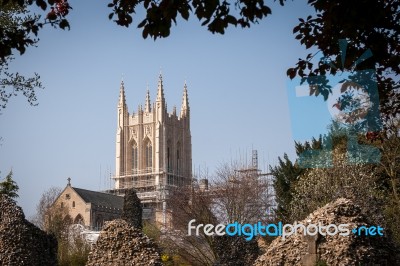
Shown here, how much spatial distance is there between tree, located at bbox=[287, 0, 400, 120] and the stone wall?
1040 centimetres

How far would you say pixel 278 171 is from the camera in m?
30.9

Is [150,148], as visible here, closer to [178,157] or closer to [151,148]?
[151,148]

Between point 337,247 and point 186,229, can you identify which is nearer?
point 337,247

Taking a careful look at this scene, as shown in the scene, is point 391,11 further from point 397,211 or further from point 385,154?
point 385,154

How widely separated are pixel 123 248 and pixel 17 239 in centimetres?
399

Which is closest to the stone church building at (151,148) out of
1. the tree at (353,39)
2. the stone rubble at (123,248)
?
the stone rubble at (123,248)

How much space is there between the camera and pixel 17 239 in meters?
14.3

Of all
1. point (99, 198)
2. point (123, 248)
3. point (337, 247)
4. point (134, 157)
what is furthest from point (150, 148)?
point (337, 247)

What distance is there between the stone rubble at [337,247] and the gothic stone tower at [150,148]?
84.6 m

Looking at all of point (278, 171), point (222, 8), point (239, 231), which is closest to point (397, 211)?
point (239, 231)

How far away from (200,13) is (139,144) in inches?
3743

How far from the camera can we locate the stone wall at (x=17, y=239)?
1427cm

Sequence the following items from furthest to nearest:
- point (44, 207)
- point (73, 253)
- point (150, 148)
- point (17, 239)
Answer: point (150, 148)
point (44, 207)
point (73, 253)
point (17, 239)

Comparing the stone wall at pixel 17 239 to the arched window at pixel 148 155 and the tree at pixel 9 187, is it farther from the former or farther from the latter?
the arched window at pixel 148 155
